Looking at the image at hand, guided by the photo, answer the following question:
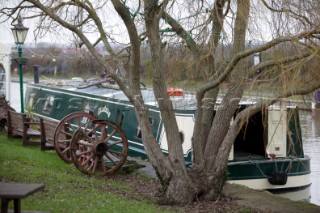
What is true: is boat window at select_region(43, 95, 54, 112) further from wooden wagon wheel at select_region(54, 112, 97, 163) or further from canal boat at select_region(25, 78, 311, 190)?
wooden wagon wheel at select_region(54, 112, 97, 163)

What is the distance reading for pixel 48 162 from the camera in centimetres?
1391

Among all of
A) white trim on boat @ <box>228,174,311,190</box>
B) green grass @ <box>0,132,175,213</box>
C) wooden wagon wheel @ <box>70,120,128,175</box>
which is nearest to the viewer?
green grass @ <box>0,132,175,213</box>

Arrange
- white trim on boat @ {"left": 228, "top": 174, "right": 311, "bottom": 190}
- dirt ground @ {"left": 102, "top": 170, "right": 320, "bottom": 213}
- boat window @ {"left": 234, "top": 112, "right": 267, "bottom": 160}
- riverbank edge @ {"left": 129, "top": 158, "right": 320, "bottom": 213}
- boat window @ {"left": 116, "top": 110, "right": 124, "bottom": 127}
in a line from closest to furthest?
dirt ground @ {"left": 102, "top": 170, "right": 320, "bottom": 213} < riverbank edge @ {"left": 129, "top": 158, "right": 320, "bottom": 213} < white trim on boat @ {"left": 228, "top": 174, "right": 311, "bottom": 190} < boat window @ {"left": 234, "top": 112, "right": 267, "bottom": 160} < boat window @ {"left": 116, "top": 110, "right": 124, "bottom": 127}

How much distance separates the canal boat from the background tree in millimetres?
1170

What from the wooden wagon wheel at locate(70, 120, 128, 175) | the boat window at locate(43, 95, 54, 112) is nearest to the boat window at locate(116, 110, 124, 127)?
the wooden wagon wheel at locate(70, 120, 128, 175)

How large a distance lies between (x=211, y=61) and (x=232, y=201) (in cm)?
230

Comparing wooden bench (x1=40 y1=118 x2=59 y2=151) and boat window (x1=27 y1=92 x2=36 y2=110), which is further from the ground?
boat window (x1=27 y1=92 x2=36 y2=110)

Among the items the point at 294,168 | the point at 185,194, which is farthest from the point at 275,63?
the point at 294,168

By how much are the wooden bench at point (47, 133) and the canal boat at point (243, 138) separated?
245cm

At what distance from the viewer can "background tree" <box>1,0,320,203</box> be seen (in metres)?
9.65

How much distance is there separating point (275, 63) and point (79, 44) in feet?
15.7

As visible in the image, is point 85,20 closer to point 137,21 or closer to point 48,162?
point 137,21

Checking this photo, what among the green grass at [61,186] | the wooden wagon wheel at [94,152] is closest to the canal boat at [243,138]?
the wooden wagon wheel at [94,152]

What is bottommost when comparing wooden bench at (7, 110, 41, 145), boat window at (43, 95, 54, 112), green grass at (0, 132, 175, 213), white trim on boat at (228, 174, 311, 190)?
white trim on boat at (228, 174, 311, 190)
